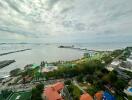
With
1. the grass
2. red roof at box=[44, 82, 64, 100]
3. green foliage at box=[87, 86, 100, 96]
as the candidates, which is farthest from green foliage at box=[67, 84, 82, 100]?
the grass

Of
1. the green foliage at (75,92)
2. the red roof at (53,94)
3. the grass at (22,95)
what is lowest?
the grass at (22,95)

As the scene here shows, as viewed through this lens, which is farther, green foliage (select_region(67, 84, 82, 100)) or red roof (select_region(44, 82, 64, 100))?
green foliage (select_region(67, 84, 82, 100))

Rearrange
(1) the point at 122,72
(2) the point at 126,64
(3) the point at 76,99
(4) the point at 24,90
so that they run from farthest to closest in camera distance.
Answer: (2) the point at 126,64 → (1) the point at 122,72 → (4) the point at 24,90 → (3) the point at 76,99

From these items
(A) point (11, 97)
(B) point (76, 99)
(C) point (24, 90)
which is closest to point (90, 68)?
(B) point (76, 99)

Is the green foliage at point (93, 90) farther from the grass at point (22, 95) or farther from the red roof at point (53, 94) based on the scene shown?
the grass at point (22, 95)

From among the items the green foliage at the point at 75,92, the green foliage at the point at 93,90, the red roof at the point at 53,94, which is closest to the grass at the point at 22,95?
the red roof at the point at 53,94

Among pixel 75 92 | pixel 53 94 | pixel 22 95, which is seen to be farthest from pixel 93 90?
pixel 22 95

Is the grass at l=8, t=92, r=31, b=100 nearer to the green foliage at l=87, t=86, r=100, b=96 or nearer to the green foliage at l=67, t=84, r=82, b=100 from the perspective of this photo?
the green foliage at l=67, t=84, r=82, b=100

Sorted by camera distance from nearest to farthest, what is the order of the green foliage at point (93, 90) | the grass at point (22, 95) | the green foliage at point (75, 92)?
the green foliage at point (75, 92), the green foliage at point (93, 90), the grass at point (22, 95)

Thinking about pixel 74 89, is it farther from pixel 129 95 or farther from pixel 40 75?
pixel 40 75

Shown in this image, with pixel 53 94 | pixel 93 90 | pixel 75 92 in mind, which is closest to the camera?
pixel 53 94

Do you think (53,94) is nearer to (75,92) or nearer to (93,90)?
(75,92)
